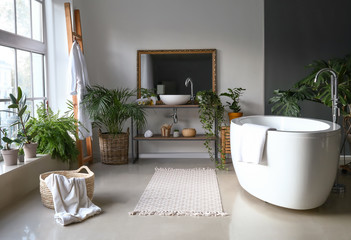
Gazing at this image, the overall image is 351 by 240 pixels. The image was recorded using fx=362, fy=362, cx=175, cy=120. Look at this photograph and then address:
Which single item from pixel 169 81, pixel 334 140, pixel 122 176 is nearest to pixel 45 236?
pixel 122 176

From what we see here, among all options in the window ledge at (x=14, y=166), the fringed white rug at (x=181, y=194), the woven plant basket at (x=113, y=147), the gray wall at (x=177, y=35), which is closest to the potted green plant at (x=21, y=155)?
the window ledge at (x=14, y=166)

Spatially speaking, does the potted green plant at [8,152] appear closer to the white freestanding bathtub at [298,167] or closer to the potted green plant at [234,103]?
the white freestanding bathtub at [298,167]

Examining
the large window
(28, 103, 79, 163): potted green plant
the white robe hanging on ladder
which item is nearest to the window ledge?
(28, 103, 79, 163): potted green plant

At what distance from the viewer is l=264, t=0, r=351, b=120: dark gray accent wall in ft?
17.7

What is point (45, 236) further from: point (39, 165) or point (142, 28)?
point (142, 28)

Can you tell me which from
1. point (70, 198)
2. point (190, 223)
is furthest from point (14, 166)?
point (190, 223)

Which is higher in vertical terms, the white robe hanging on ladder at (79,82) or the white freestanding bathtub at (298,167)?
the white robe hanging on ladder at (79,82)

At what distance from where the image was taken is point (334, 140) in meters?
3.02

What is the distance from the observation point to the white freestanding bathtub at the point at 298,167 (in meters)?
2.91

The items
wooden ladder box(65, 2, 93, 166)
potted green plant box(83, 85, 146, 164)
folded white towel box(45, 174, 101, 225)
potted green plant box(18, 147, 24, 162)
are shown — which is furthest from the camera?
potted green plant box(83, 85, 146, 164)

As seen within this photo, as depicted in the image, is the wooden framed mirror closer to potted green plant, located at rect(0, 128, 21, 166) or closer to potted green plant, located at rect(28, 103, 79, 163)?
potted green plant, located at rect(28, 103, 79, 163)

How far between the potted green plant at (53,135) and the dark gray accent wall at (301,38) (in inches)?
118

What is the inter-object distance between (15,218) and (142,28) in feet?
Result: 11.5

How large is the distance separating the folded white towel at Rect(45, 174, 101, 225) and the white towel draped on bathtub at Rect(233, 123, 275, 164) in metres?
1.37
